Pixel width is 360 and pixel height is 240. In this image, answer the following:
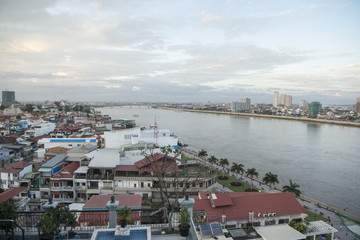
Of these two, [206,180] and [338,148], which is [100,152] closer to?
[206,180]

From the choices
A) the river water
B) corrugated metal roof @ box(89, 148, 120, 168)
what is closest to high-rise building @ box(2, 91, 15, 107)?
the river water

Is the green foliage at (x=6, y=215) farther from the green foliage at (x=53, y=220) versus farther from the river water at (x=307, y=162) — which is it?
the river water at (x=307, y=162)

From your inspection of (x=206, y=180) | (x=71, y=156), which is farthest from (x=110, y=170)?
(x=206, y=180)

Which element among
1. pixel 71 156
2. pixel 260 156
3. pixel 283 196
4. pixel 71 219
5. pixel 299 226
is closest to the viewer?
pixel 71 219

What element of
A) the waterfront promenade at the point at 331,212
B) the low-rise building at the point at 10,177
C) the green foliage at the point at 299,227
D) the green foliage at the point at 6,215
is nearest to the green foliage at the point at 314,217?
the waterfront promenade at the point at 331,212

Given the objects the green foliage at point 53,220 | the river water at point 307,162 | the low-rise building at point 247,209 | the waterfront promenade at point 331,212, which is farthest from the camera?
the river water at point 307,162

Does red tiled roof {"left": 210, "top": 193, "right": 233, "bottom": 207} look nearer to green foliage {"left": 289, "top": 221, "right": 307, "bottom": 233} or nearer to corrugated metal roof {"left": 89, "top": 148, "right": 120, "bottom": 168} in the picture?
green foliage {"left": 289, "top": 221, "right": 307, "bottom": 233}
